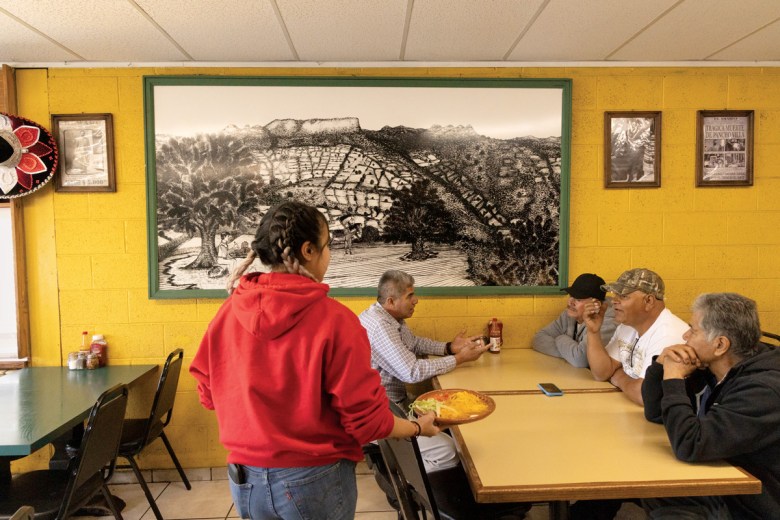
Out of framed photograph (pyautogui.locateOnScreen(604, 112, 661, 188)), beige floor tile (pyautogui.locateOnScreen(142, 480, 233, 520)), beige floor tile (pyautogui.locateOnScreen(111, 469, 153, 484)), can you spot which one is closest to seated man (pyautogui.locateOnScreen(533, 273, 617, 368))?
framed photograph (pyautogui.locateOnScreen(604, 112, 661, 188))

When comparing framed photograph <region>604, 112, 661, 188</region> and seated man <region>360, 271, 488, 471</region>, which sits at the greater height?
framed photograph <region>604, 112, 661, 188</region>

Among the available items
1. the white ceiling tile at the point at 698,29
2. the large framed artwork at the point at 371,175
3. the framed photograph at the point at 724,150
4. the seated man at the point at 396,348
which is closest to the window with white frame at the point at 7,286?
the large framed artwork at the point at 371,175

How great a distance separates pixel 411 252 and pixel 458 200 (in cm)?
47

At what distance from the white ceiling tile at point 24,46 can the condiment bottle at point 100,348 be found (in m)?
1.78

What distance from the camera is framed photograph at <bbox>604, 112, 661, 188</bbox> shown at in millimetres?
3359

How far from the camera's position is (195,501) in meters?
3.08

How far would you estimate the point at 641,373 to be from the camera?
238cm

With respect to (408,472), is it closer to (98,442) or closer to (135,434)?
(98,442)

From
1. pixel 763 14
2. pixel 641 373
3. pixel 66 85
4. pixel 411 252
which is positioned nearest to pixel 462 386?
pixel 641 373

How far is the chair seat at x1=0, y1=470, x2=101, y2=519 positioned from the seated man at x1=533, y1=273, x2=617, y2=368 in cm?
254

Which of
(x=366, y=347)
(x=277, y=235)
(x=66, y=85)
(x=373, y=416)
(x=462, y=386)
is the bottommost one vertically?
(x=462, y=386)

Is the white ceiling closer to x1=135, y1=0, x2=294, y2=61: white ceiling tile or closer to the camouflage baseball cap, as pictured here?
x1=135, y1=0, x2=294, y2=61: white ceiling tile

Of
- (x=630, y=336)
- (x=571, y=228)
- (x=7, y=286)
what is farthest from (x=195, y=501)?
(x=571, y=228)

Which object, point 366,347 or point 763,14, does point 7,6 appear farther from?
point 763,14
